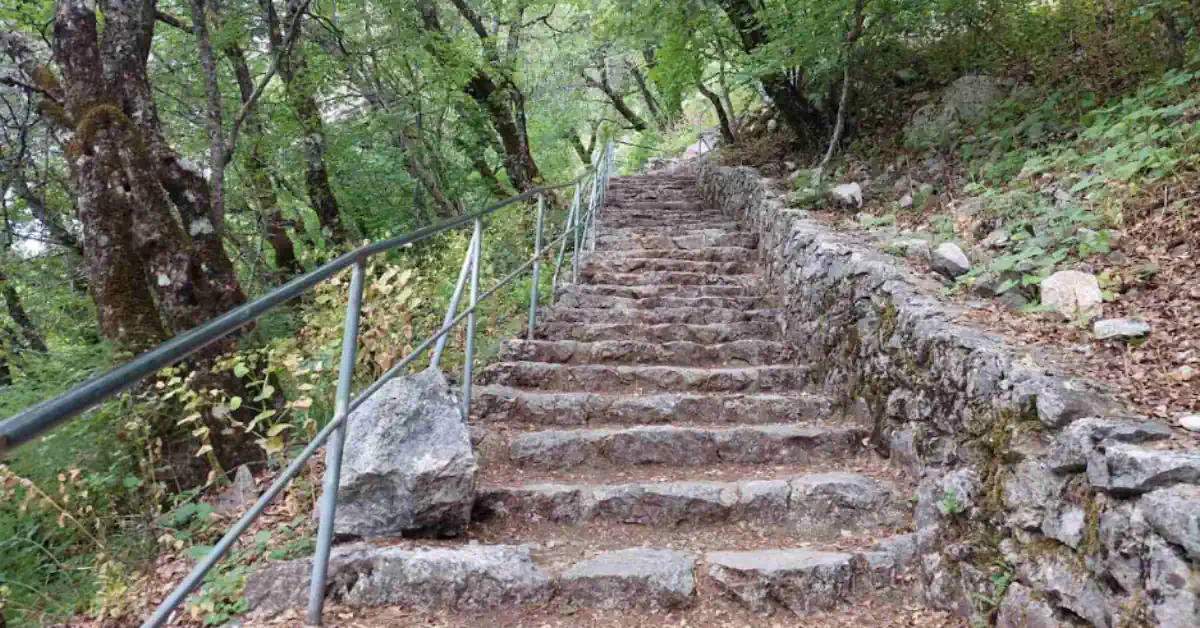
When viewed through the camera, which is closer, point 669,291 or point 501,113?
point 669,291

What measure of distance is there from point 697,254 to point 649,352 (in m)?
2.38

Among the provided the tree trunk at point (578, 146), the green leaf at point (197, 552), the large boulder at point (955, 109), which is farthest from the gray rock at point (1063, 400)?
the tree trunk at point (578, 146)

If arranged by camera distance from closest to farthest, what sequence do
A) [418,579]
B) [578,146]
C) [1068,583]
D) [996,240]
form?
1. [1068,583]
2. [418,579]
3. [996,240]
4. [578,146]

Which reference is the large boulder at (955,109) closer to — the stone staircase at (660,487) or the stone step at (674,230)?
the stone step at (674,230)

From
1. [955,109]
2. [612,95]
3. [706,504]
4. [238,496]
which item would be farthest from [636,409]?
[612,95]

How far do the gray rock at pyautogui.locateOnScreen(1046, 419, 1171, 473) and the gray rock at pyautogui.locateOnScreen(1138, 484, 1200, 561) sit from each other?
22 centimetres

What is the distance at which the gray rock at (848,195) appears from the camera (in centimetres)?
540

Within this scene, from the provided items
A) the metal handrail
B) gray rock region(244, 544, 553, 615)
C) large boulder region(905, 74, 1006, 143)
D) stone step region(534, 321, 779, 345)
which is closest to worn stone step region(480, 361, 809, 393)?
stone step region(534, 321, 779, 345)

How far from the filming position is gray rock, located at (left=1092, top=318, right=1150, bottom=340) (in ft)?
7.48

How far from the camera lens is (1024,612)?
193 centimetres

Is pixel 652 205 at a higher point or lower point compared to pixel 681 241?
higher

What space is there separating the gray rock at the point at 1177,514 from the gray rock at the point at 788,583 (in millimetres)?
1008

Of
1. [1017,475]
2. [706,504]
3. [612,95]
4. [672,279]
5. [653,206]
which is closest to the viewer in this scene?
[1017,475]

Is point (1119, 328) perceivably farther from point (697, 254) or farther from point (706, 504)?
point (697, 254)
